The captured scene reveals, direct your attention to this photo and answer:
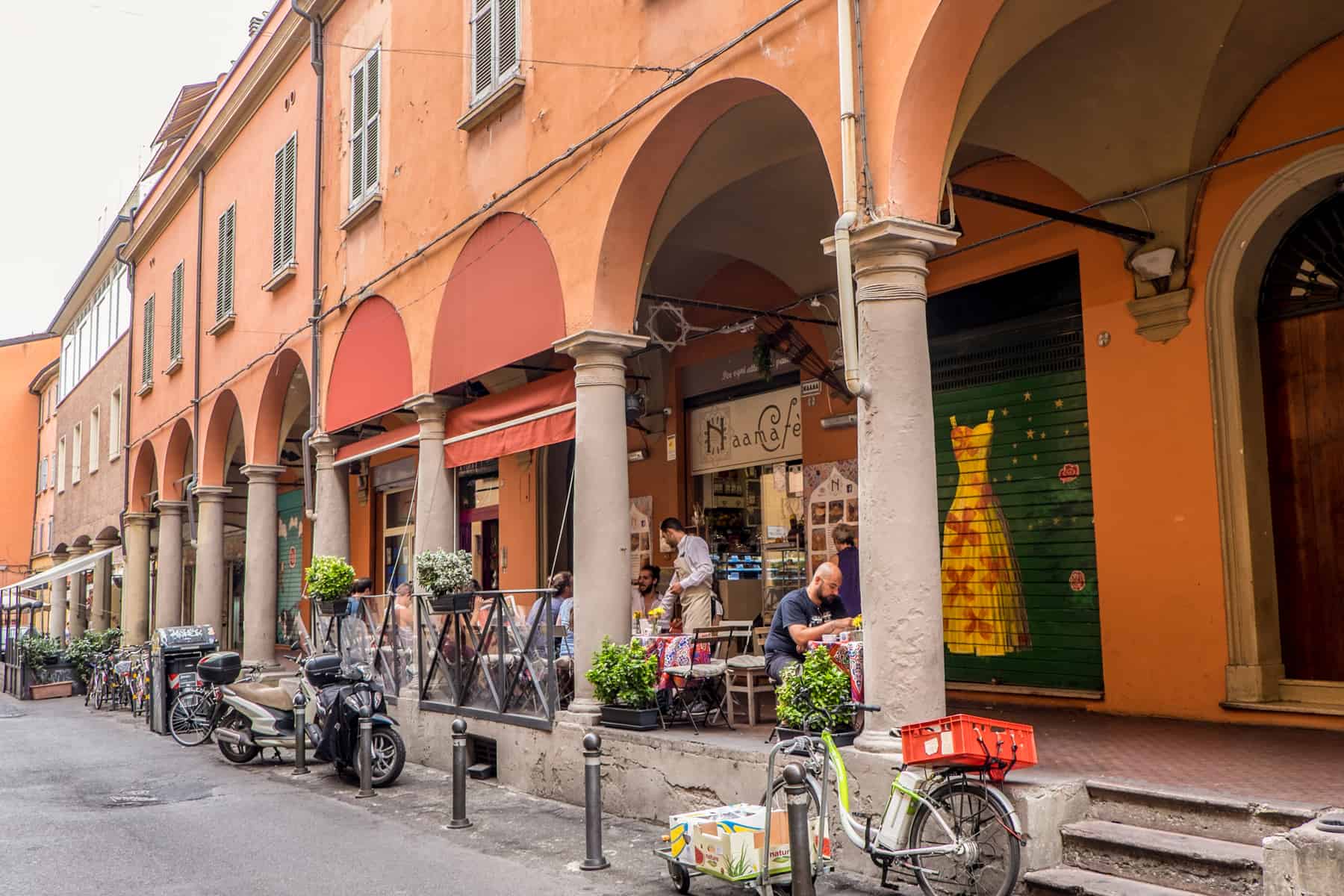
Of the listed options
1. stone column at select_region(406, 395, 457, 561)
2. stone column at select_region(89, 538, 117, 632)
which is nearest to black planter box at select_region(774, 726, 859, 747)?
stone column at select_region(406, 395, 457, 561)

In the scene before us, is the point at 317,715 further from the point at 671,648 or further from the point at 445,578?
the point at 671,648

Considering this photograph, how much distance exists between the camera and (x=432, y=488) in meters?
11.9

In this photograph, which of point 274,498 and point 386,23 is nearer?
point 386,23

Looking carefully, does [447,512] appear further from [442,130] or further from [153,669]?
[153,669]

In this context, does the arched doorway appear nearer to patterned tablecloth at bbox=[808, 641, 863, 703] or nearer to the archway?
patterned tablecloth at bbox=[808, 641, 863, 703]

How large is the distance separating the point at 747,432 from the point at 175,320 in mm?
13984

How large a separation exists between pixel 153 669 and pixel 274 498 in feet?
9.69

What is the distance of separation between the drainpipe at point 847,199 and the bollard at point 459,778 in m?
3.80

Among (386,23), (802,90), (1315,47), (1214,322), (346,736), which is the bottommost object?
(346,736)

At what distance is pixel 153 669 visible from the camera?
15.8 m

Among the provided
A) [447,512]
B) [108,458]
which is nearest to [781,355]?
[447,512]

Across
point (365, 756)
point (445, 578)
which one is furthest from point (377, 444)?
point (365, 756)

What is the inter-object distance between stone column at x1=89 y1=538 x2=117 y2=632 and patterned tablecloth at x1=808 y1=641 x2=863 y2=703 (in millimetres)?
26215

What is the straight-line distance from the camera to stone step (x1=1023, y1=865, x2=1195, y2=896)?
521 centimetres
